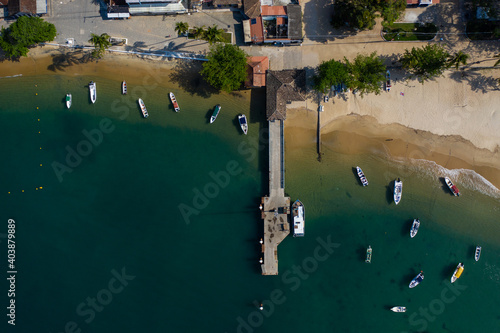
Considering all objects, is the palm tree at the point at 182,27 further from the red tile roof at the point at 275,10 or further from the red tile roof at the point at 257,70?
the red tile roof at the point at 275,10

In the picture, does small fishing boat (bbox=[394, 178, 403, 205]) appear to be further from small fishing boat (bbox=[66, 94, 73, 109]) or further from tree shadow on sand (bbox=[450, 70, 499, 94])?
small fishing boat (bbox=[66, 94, 73, 109])

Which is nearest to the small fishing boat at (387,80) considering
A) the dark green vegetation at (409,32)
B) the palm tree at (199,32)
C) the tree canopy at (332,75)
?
the dark green vegetation at (409,32)

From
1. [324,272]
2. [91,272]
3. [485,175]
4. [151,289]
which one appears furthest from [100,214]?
[485,175]

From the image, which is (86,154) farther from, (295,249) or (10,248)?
(295,249)

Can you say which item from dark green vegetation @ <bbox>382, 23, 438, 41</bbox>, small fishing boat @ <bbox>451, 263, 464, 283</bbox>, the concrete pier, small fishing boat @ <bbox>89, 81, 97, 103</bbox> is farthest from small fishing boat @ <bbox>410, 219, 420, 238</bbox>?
small fishing boat @ <bbox>89, 81, 97, 103</bbox>

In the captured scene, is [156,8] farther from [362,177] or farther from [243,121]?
[362,177]

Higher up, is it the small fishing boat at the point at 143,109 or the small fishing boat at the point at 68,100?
the small fishing boat at the point at 68,100
